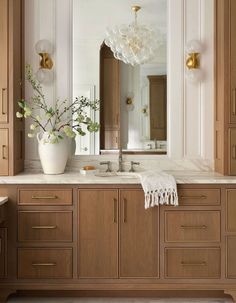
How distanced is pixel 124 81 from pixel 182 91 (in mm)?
492

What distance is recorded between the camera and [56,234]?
303 centimetres

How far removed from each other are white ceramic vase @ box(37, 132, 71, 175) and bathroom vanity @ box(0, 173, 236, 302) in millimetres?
297

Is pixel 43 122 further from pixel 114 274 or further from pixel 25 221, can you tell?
pixel 114 274

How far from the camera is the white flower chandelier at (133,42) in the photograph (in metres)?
3.57

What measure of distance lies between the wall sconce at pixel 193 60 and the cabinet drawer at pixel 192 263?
54.6 inches

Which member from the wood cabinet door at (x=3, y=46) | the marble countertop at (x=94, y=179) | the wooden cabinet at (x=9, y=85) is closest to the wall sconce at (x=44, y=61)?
the wooden cabinet at (x=9, y=85)

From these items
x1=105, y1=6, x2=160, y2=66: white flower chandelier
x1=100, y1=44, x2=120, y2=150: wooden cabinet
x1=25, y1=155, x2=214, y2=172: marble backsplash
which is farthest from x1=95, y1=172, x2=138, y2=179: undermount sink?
x1=105, y1=6, x2=160, y2=66: white flower chandelier

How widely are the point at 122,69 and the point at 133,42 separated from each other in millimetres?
239

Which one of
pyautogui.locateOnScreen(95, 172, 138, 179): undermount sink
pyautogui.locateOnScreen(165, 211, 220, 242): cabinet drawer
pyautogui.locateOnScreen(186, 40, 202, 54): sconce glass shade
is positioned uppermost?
pyautogui.locateOnScreen(186, 40, 202, 54): sconce glass shade

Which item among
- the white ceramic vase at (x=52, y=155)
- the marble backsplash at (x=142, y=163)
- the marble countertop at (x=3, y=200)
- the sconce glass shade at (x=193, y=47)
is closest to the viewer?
the marble countertop at (x=3, y=200)

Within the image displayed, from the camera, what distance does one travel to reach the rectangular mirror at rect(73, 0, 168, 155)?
11.7ft

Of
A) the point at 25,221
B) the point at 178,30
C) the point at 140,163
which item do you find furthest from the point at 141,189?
the point at 178,30

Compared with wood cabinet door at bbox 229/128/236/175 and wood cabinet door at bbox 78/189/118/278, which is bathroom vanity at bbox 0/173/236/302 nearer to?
wood cabinet door at bbox 78/189/118/278

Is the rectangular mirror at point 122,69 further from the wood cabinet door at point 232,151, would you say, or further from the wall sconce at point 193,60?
the wood cabinet door at point 232,151
